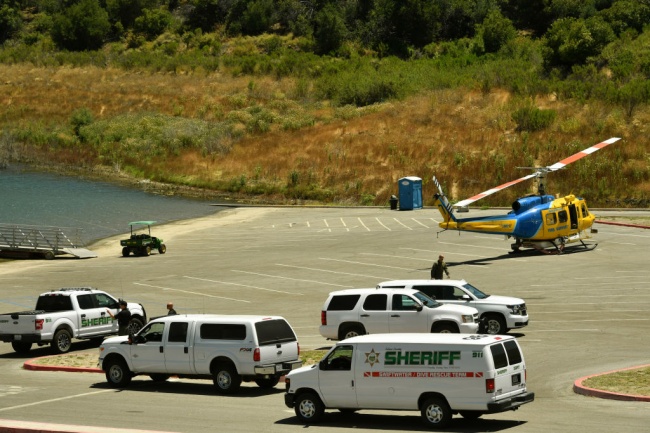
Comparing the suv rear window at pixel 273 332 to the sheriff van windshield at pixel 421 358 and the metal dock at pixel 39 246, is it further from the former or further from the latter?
the metal dock at pixel 39 246

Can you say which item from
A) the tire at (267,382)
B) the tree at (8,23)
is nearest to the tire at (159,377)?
the tire at (267,382)

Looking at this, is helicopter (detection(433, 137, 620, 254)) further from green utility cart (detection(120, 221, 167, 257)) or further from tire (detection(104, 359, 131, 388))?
tire (detection(104, 359, 131, 388))


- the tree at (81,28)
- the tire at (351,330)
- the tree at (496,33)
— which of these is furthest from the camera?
the tree at (81,28)

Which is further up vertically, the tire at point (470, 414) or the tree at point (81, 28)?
the tree at point (81, 28)

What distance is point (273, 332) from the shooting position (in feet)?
78.7

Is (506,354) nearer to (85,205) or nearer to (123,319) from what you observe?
(123,319)

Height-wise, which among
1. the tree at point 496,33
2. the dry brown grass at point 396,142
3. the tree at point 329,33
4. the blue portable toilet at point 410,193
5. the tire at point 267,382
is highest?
the tree at point 329,33

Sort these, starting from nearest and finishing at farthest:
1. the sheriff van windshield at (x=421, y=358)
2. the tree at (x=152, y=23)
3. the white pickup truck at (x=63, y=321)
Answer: the sheriff van windshield at (x=421, y=358)
the white pickup truck at (x=63, y=321)
the tree at (x=152, y=23)

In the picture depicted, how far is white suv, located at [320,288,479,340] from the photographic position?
28.0 metres

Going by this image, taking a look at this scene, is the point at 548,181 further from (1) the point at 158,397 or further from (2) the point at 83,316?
(1) the point at 158,397

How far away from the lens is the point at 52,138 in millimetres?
103938

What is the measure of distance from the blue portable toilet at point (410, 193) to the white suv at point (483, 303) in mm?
38912

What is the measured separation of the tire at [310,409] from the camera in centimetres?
2028

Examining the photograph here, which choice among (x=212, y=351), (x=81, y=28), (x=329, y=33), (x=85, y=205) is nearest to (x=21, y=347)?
(x=212, y=351)
